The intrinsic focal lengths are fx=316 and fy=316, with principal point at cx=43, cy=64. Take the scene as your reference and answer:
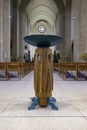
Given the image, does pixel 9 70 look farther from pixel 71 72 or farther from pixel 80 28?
pixel 80 28

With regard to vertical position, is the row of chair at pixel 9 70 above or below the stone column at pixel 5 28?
below

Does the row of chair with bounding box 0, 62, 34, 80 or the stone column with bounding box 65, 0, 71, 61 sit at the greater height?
the stone column with bounding box 65, 0, 71, 61

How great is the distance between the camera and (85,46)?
87.4 ft

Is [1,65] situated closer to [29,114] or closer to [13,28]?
[29,114]

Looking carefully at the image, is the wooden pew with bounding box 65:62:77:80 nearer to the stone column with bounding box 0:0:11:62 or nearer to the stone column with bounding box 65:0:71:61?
the stone column with bounding box 0:0:11:62

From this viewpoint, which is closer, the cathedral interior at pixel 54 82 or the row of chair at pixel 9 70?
the cathedral interior at pixel 54 82

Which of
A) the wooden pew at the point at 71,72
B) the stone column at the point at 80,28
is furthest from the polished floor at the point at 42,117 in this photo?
the stone column at the point at 80,28

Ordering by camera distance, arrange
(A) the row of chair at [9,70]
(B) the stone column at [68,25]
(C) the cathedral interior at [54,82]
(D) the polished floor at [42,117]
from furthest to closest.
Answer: (B) the stone column at [68,25], (A) the row of chair at [9,70], (C) the cathedral interior at [54,82], (D) the polished floor at [42,117]

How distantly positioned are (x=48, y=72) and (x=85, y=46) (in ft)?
66.0

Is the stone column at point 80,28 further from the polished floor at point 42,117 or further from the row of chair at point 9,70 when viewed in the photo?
the polished floor at point 42,117

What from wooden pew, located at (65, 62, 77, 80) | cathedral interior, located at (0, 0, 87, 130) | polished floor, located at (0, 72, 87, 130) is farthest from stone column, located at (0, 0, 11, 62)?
polished floor, located at (0, 72, 87, 130)

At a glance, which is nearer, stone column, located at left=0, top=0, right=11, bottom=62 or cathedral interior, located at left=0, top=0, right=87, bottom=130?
cathedral interior, located at left=0, top=0, right=87, bottom=130

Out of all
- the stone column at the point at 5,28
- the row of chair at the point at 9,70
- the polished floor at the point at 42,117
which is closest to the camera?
the polished floor at the point at 42,117

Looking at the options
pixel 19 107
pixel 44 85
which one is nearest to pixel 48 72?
pixel 44 85
